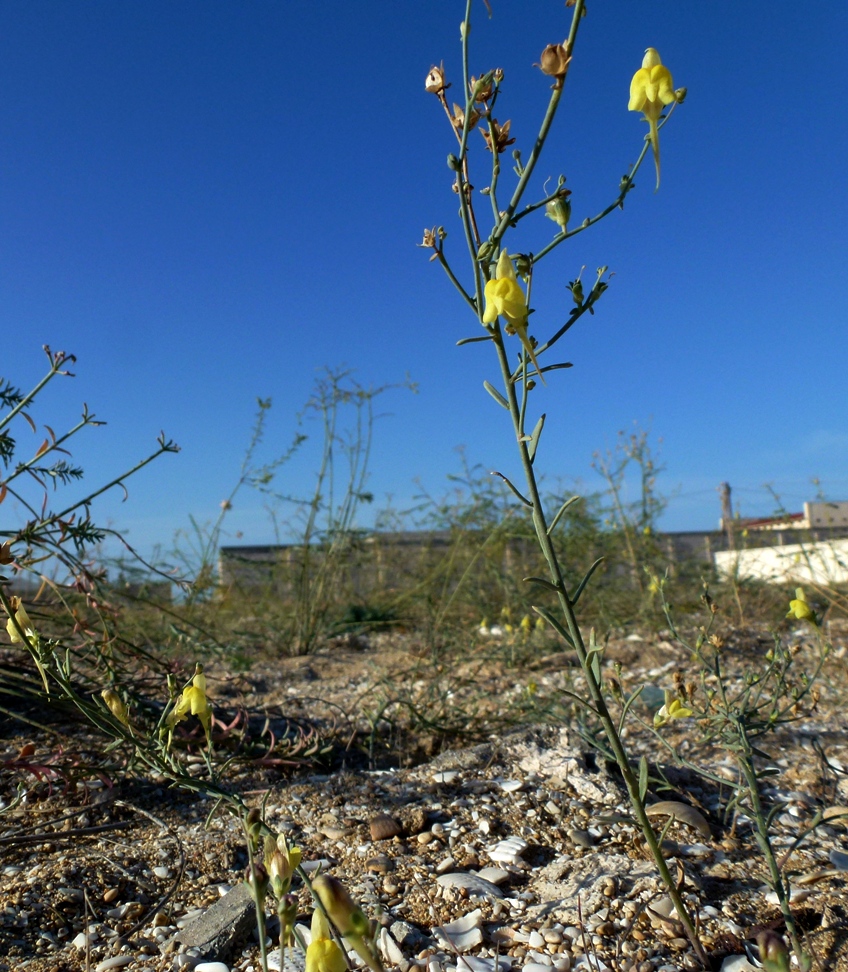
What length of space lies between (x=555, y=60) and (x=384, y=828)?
5.06 ft

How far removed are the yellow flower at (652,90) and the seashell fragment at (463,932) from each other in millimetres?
1272

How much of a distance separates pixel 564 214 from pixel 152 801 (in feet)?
5.65

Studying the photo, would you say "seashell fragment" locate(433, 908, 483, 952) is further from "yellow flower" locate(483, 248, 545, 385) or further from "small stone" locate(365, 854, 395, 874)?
"yellow flower" locate(483, 248, 545, 385)

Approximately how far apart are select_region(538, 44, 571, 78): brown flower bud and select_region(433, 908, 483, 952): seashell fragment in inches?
50.1

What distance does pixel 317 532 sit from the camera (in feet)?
17.0

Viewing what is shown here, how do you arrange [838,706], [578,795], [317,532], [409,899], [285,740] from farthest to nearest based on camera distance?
[317,532] → [838,706] → [285,740] → [578,795] → [409,899]

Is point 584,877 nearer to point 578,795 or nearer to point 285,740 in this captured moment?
point 578,795

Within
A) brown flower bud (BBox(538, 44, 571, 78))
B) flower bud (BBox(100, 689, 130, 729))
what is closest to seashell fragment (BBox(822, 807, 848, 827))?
flower bud (BBox(100, 689, 130, 729))

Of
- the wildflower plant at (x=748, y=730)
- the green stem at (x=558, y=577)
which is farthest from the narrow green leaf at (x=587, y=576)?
the wildflower plant at (x=748, y=730)

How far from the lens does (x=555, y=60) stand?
98cm

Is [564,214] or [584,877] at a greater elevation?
[564,214]

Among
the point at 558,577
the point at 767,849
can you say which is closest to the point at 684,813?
the point at 767,849

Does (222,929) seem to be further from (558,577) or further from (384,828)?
(558,577)

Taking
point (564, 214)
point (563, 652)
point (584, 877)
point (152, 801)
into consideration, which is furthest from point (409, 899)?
point (563, 652)
